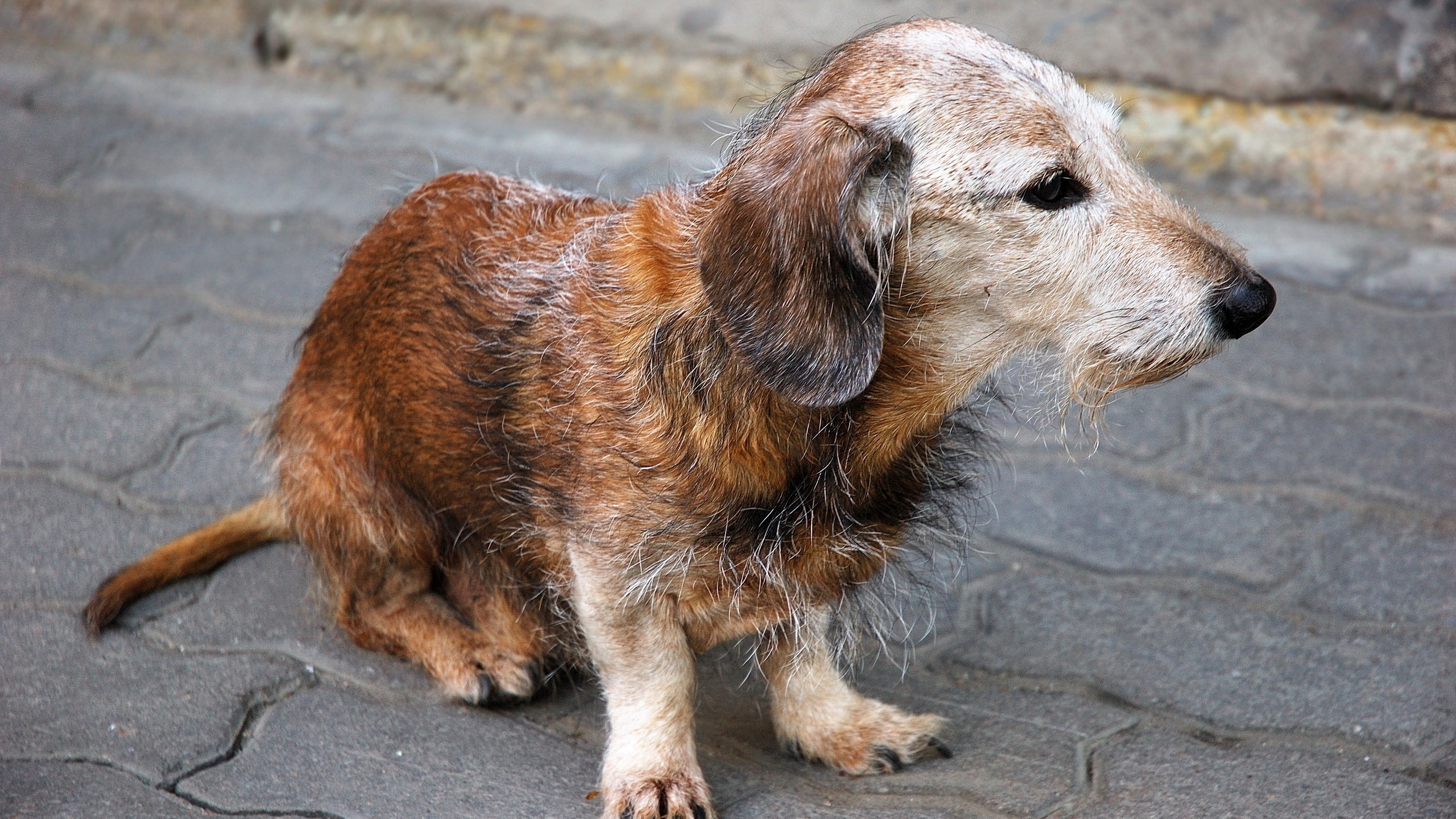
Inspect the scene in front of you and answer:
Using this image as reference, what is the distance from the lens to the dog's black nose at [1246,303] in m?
2.23

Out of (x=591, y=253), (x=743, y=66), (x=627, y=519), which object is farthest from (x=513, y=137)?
(x=627, y=519)

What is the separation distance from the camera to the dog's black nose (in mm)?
2229

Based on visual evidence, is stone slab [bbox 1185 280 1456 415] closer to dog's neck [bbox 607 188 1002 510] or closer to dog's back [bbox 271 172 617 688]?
dog's neck [bbox 607 188 1002 510]

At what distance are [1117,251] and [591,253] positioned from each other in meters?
1.04

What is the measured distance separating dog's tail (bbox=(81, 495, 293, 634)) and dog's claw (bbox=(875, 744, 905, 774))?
1.60 m

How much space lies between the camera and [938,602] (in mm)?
3369

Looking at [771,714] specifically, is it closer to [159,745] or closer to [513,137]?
[159,745]

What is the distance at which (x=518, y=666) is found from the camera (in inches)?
117

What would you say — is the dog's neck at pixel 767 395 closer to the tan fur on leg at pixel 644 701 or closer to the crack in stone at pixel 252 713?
the tan fur on leg at pixel 644 701

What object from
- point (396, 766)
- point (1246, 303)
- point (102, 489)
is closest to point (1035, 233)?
point (1246, 303)

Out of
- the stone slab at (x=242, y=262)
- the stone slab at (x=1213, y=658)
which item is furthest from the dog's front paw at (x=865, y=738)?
the stone slab at (x=242, y=262)

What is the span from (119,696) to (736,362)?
1.67m

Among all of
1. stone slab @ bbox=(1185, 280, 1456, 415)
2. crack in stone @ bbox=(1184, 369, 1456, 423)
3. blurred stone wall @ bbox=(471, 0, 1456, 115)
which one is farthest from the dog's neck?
blurred stone wall @ bbox=(471, 0, 1456, 115)

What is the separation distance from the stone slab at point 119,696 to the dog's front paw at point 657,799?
34.9 inches
